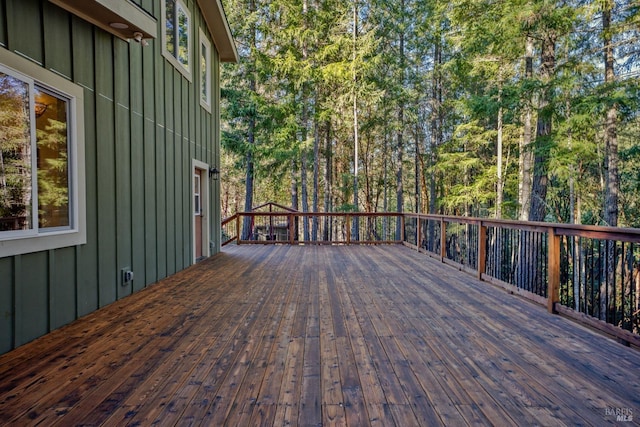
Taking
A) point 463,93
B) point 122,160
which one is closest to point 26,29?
point 122,160

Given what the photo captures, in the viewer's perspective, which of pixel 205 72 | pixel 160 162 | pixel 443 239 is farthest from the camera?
pixel 205 72

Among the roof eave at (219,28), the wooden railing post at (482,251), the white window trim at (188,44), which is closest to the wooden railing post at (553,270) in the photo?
the wooden railing post at (482,251)

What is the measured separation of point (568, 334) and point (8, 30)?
4714 millimetres

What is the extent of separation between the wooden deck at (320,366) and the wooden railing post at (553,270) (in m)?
0.14

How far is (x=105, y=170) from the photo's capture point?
323 centimetres

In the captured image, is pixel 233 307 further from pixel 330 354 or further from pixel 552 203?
pixel 552 203

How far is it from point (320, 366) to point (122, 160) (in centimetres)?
309

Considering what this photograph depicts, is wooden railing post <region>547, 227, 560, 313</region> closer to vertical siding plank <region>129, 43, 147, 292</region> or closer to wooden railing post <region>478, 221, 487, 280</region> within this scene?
wooden railing post <region>478, 221, 487, 280</region>

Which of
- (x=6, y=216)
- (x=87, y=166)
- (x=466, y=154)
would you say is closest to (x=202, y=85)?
(x=87, y=166)

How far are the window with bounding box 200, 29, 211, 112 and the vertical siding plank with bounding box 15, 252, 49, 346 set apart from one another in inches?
171

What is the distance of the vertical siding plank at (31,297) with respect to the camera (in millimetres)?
2279

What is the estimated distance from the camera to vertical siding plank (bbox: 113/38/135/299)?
343cm

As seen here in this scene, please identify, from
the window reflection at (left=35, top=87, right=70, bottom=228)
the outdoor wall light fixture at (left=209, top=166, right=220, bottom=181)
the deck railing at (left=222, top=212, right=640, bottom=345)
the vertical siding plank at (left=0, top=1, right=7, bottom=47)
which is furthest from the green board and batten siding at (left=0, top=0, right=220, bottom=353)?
the deck railing at (left=222, top=212, right=640, bottom=345)

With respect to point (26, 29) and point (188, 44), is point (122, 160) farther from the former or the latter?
point (188, 44)
